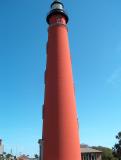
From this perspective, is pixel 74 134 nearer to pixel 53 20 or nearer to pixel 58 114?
pixel 58 114

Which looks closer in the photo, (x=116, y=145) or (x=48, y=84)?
(x=48, y=84)

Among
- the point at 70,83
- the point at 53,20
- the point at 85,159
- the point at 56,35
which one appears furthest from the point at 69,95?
the point at 85,159

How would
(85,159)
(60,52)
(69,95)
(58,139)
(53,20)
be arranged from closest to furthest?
(58,139) → (69,95) → (60,52) → (53,20) → (85,159)

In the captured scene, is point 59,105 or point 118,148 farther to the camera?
point 118,148

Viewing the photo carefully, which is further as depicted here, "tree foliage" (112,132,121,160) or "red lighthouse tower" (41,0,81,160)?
"tree foliage" (112,132,121,160)

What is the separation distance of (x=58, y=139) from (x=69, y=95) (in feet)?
10.1

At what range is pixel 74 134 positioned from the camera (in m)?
16.7

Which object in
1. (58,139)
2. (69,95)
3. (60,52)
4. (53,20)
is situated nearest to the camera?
(58,139)

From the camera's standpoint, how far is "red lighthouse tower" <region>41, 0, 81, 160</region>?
16078 millimetres

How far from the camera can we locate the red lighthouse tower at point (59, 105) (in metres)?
16.1

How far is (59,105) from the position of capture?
16781 millimetres

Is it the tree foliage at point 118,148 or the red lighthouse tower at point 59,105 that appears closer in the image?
the red lighthouse tower at point 59,105

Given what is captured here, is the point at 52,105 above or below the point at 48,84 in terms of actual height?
below

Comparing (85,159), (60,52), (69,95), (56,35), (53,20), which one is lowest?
(85,159)
